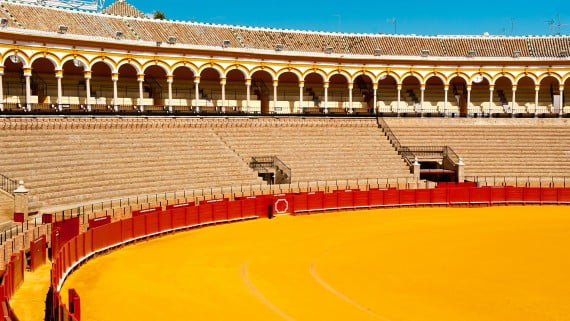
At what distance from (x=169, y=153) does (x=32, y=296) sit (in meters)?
20.3

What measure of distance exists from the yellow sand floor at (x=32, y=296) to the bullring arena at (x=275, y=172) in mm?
88

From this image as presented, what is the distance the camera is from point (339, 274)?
1684 centimetres

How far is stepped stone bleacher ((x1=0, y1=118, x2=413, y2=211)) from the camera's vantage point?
28.1 m

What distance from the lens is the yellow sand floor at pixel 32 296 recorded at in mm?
13260

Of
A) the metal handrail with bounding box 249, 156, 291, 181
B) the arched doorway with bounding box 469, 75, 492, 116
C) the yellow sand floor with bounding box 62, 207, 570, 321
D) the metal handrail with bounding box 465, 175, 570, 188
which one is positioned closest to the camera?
the yellow sand floor with bounding box 62, 207, 570, 321

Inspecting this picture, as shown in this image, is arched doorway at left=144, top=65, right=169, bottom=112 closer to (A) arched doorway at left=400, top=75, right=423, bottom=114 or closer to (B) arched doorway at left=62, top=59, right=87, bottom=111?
(B) arched doorway at left=62, top=59, right=87, bottom=111

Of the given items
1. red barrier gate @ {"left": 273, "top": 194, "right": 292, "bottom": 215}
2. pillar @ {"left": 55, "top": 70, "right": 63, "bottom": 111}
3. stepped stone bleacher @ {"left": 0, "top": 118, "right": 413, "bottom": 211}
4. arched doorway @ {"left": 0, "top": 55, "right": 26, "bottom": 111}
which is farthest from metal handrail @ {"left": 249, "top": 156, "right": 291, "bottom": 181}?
arched doorway @ {"left": 0, "top": 55, "right": 26, "bottom": 111}

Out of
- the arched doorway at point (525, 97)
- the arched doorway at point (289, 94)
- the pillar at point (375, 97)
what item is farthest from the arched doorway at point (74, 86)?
the arched doorway at point (525, 97)

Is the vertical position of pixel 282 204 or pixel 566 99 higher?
pixel 566 99

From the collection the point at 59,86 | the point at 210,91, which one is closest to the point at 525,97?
the point at 210,91

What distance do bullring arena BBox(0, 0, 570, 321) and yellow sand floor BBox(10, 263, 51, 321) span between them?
88 mm

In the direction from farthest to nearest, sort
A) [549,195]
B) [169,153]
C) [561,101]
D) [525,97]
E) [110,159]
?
1. [525,97]
2. [561,101]
3. [169,153]
4. [549,195]
5. [110,159]

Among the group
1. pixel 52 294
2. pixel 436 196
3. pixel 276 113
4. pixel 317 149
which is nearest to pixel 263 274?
pixel 52 294

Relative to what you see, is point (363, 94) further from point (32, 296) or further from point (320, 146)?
point (32, 296)
